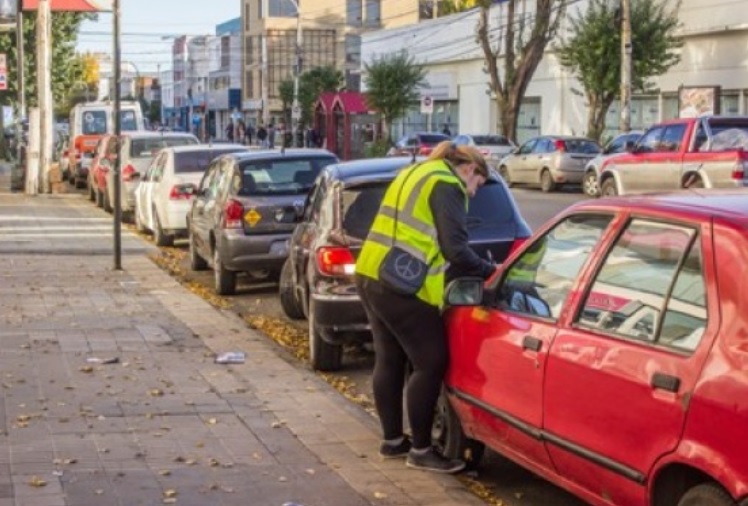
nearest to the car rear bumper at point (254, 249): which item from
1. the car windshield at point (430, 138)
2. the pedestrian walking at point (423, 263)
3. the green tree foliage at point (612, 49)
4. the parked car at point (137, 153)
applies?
the pedestrian walking at point (423, 263)

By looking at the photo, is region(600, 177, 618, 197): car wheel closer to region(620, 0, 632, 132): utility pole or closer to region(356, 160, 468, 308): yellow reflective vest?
region(620, 0, 632, 132): utility pole

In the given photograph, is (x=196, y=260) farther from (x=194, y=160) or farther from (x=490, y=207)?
(x=490, y=207)

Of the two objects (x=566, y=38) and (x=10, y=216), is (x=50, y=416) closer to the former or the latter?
(x=10, y=216)

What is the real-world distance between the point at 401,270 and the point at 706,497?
8.50ft

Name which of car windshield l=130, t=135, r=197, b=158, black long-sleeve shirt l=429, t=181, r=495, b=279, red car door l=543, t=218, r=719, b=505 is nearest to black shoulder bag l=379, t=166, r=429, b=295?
black long-sleeve shirt l=429, t=181, r=495, b=279

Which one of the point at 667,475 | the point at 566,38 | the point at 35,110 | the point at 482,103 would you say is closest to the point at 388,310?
the point at 667,475

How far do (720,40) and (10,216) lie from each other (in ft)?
74.9

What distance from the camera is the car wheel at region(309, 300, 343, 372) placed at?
34.5 feet

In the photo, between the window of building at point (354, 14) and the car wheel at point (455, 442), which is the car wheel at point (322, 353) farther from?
the window of building at point (354, 14)

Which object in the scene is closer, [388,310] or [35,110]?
[388,310]

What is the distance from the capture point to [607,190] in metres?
28.2

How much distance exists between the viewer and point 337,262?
403 inches

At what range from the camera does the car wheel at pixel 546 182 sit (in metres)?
36.5

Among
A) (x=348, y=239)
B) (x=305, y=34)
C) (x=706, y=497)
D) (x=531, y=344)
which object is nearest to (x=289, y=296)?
(x=348, y=239)
